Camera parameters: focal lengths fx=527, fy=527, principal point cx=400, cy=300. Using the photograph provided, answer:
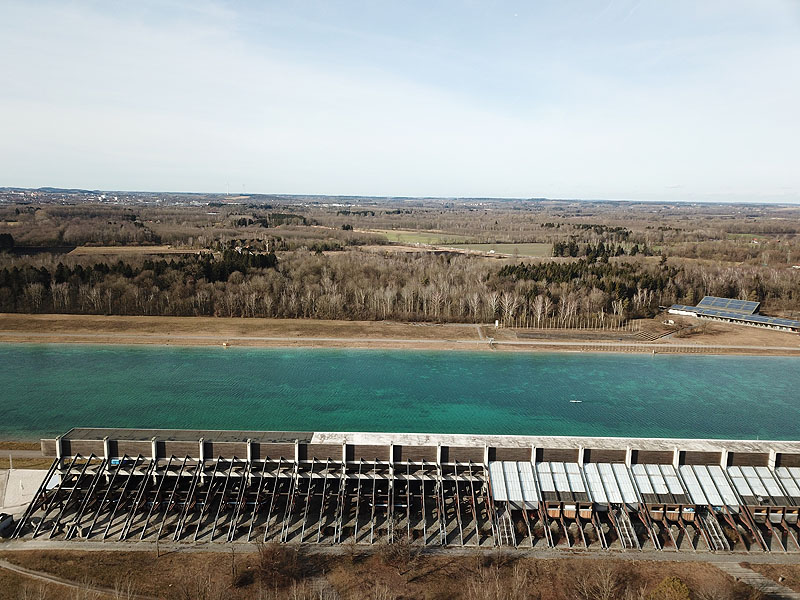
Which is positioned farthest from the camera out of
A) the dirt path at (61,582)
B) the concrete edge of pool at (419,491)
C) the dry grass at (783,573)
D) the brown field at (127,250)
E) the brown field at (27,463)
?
the brown field at (127,250)

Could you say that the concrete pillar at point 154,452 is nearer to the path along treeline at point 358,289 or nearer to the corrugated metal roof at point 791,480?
the corrugated metal roof at point 791,480

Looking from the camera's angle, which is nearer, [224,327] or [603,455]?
[603,455]

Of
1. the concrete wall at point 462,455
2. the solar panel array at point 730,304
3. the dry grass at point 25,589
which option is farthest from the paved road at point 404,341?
the dry grass at point 25,589

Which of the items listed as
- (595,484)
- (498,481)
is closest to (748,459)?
(595,484)

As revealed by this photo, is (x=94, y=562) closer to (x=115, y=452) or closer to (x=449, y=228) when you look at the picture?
(x=115, y=452)

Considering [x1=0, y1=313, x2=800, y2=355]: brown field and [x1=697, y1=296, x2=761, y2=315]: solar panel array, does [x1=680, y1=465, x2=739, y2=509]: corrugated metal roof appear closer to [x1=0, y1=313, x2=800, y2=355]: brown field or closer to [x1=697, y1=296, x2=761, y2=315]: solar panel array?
[x1=0, y1=313, x2=800, y2=355]: brown field

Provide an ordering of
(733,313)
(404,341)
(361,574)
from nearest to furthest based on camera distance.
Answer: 1. (361,574)
2. (404,341)
3. (733,313)

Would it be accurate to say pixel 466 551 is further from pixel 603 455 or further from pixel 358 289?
pixel 358 289
